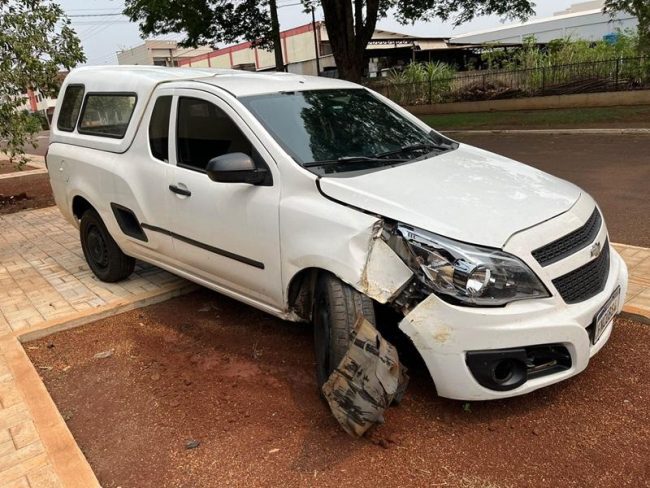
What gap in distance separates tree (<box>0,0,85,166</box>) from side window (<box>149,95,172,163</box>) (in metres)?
4.94

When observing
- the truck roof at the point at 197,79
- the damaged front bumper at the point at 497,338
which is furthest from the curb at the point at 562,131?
the damaged front bumper at the point at 497,338

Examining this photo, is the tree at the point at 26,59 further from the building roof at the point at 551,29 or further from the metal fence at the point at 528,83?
the building roof at the point at 551,29

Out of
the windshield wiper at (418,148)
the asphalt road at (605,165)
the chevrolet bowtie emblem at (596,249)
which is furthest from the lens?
the asphalt road at (605,165)

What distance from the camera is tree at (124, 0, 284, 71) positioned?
17.1m

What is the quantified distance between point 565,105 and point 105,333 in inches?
727

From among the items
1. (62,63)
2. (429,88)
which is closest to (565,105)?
(429,88)

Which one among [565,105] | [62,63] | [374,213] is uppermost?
[62,63]

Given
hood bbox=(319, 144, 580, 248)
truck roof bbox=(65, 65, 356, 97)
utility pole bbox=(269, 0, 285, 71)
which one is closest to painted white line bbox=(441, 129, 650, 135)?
utility pole bbox=(269, 0, 285, 71)

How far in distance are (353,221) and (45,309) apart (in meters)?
3.37

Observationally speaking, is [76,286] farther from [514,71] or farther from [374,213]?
[514,71]

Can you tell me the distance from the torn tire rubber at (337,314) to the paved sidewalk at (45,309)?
51.9 inches

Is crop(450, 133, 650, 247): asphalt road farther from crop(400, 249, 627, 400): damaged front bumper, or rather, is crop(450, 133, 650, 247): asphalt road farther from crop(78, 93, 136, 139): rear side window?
crop(78, 93, 136, 139): rear side window

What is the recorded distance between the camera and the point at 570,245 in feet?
9.68

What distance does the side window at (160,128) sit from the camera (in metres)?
4.31
